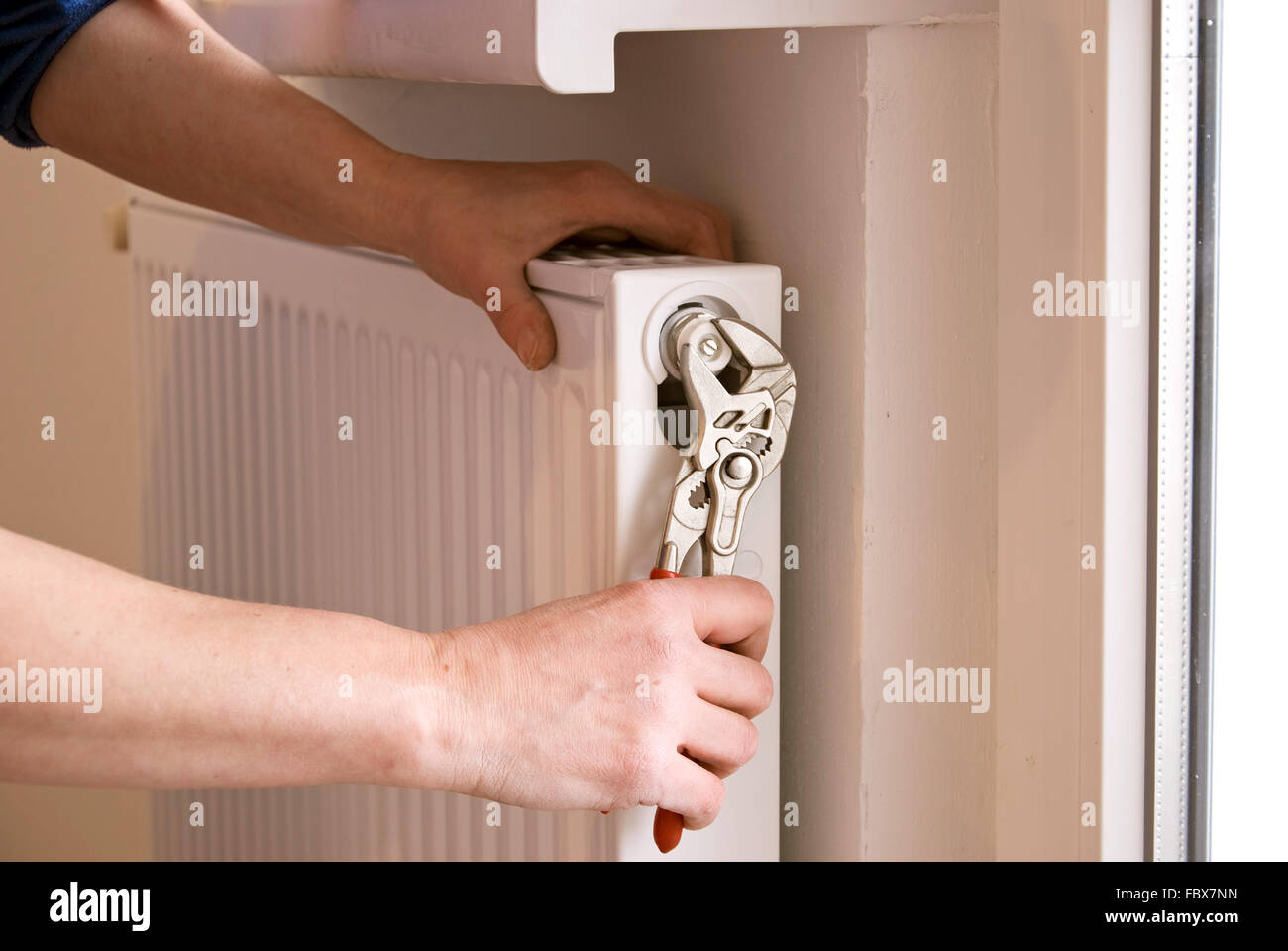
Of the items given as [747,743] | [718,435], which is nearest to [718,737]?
[747,743]

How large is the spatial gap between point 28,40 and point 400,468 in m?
0.29

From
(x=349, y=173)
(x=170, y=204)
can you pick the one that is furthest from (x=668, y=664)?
(x=170, y=204)

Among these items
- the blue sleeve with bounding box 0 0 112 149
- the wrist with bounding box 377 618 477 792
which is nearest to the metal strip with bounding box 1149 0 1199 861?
the wrist with bounding box 377 618 477 792

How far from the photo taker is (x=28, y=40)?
745 mm

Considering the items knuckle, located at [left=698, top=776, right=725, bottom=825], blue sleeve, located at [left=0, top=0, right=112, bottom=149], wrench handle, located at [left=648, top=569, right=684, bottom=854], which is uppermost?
blue sleeve, located at [left=0, top=0, right=112, bottom=149]

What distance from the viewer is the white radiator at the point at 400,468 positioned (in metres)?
0.60

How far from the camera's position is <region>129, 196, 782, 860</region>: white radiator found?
60 cm

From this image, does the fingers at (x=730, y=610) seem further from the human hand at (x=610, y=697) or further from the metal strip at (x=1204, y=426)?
the metal strip at (x=1204, y=426)
